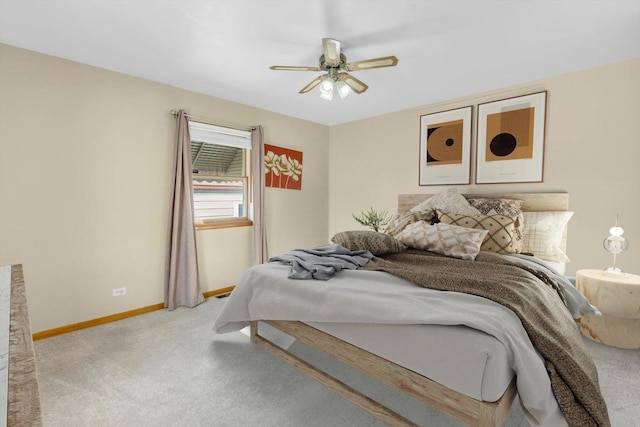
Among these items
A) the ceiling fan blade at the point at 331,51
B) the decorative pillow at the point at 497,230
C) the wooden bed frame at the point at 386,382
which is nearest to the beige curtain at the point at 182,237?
the wooden bed frame at the point at 386,382

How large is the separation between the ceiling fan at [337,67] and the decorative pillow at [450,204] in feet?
5.21

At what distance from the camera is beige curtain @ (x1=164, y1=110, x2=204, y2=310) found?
3264 mm

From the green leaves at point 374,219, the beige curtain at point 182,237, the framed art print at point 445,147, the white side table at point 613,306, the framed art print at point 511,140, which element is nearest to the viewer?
the white side table at point 613,306

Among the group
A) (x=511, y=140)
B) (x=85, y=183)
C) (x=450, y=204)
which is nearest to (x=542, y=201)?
(x=511, y=140)

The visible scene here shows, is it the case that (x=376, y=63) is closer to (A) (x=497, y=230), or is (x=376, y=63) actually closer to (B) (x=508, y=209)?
(A) (x=497, y=230)

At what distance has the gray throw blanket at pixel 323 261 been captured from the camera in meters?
2.04

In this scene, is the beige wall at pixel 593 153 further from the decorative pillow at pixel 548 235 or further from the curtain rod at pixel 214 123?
the curtain rod at pixel 214 123

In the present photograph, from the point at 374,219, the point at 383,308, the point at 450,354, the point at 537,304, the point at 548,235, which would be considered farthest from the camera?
the point at 374,219

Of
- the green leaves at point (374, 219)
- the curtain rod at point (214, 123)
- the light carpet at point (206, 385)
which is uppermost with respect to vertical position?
the curtain rod at point (214, 123)

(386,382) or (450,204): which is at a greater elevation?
(450,204)

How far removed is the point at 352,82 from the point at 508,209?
6.47ft

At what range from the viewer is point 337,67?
248cm

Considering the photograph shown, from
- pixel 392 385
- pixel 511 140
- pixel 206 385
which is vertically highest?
pixel 511 140

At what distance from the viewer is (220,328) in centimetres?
247
